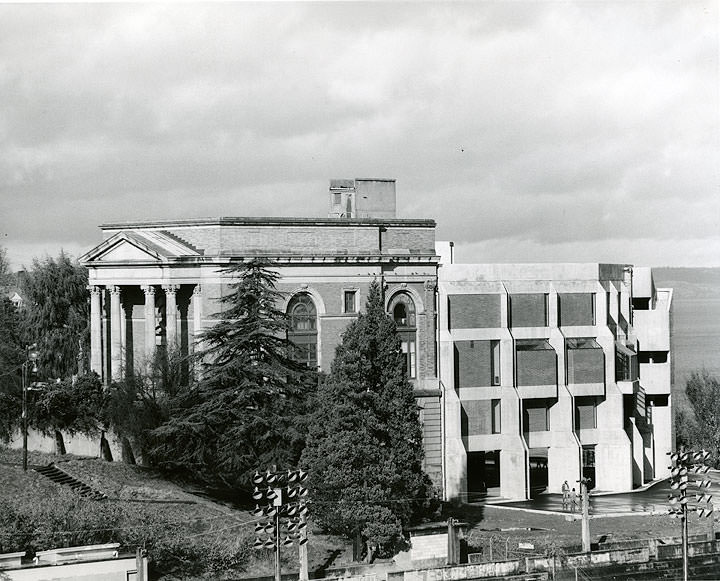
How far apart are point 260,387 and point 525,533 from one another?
43.1 ft

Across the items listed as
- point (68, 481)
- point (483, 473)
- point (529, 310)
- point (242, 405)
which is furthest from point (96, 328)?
point (529, 310)

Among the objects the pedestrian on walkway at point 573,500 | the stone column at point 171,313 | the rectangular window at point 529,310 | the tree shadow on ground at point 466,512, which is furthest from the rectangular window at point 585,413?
the stone column at point 171,313

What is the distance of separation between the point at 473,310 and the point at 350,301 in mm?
6801

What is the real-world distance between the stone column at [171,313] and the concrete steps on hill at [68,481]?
1012 centimetres

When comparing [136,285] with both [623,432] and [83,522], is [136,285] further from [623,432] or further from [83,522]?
[623,432]

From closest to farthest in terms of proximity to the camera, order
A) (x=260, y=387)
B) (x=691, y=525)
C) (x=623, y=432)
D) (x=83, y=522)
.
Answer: (x=83, y=522) < (x=260, y=387) < (x=691, y=525) < (x=623, y=432)

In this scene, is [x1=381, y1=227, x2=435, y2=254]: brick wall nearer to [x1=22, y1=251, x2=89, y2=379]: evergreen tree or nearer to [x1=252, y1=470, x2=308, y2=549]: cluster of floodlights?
[x1=22, y1=251, x2=89, y2=379]: evergreen tree

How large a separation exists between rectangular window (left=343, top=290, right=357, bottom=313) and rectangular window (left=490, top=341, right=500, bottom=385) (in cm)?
794

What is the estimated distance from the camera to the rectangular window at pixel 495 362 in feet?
219

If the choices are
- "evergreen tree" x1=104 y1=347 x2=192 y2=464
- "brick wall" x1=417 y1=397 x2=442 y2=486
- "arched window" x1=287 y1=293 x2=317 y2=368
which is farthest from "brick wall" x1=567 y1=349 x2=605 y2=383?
"evergreen tree" x1=104 y1=347 x2=192 y2=464

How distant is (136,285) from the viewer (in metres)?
64.2

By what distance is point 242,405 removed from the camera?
2089 inches

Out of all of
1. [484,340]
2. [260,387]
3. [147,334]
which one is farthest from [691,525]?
[147,334]

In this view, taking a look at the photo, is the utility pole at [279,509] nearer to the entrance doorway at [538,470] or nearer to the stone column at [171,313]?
the stone column at [171,313]
